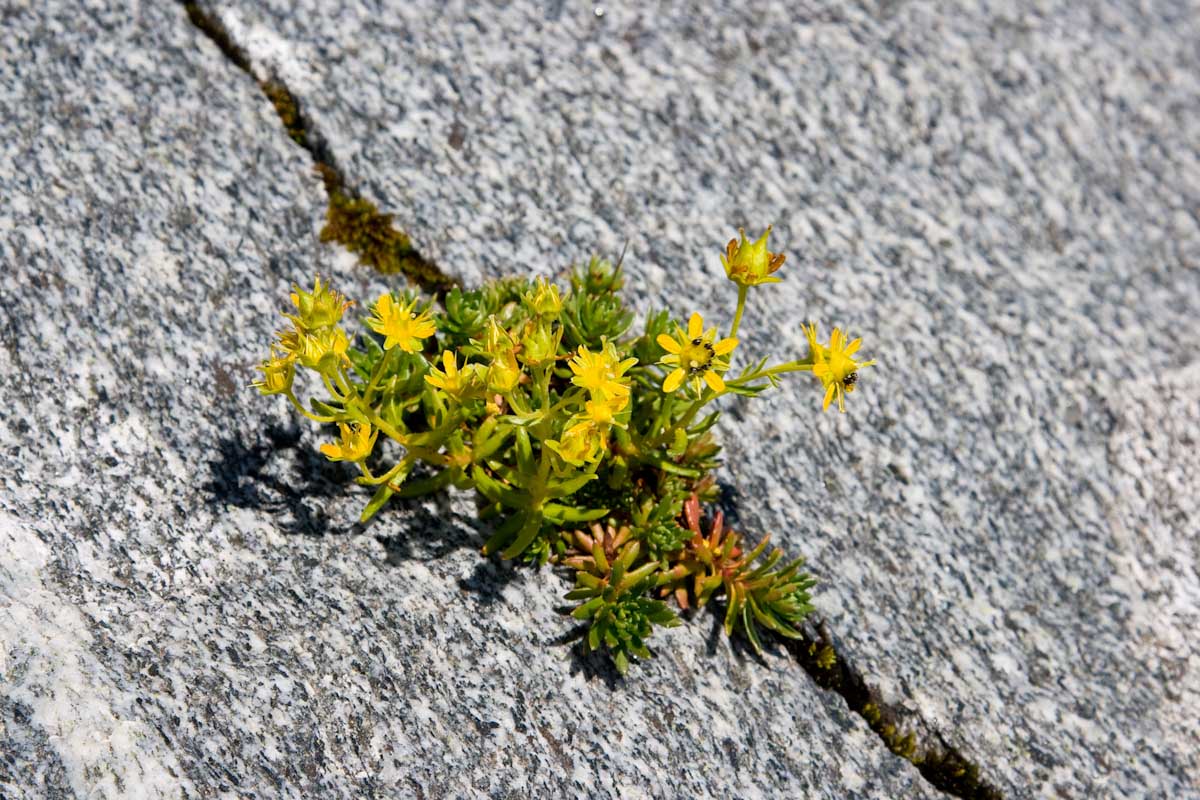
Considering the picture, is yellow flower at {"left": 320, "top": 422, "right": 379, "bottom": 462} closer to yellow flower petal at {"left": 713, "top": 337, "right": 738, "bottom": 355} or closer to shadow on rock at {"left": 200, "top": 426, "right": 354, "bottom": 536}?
shadow on rock at {"left": 200, "top": 426, "right": 354, "bottom": 536}

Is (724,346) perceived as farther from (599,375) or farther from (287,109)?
(287,109)

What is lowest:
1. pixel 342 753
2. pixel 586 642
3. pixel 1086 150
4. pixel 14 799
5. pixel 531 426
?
pixel 14 799

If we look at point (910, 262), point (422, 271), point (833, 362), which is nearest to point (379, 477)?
point (422, 271)

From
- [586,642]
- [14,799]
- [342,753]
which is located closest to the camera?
[14,799]

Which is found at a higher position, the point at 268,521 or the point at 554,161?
the point at 554,161

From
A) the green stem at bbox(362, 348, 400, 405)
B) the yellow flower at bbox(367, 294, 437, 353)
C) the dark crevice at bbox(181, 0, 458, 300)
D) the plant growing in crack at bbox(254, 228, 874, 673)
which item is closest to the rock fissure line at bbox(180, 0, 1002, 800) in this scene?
the dark crevice at bbox(181, 0, 458, 300)

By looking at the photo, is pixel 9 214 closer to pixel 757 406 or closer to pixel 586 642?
pixel 586 642

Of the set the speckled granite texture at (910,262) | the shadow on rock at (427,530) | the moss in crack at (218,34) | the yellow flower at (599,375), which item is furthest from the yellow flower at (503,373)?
the moss in crack at (218,34)

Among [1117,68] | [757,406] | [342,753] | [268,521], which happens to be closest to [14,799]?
[342,753]
